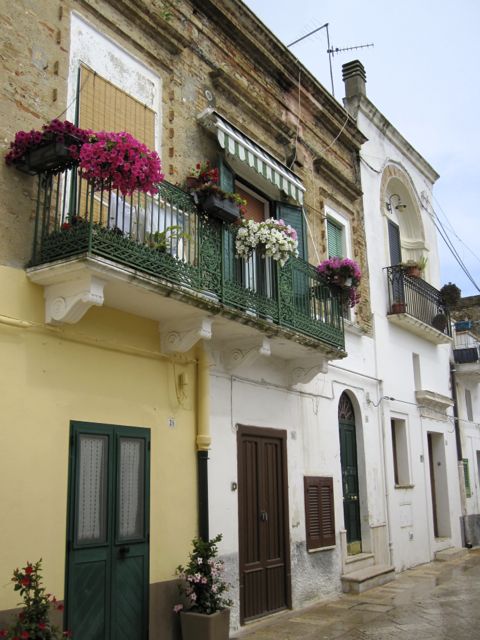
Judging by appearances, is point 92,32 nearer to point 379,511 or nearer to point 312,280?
point 312,280

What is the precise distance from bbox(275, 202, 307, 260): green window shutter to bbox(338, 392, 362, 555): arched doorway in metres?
2.83

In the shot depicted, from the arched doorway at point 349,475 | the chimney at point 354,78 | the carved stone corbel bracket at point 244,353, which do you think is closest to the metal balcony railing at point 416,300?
the arched doorway at point 349,475

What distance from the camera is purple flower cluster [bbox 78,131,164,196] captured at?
253 inches

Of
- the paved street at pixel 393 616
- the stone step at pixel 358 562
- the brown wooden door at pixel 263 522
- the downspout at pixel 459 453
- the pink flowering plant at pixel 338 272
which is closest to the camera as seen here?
the paved street at pixel 393 616

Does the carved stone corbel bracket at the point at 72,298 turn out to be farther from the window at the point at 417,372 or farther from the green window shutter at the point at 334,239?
the window at the point at 417,372

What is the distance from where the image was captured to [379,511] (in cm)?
1266

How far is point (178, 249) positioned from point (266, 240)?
140 cm

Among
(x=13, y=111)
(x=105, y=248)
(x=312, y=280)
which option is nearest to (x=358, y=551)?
(x=312, y=280)

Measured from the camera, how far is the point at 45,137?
640 centimetres

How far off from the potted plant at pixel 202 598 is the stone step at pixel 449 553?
27.6 ft

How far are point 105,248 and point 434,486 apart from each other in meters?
12.2

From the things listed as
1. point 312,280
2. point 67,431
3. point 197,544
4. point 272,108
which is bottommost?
point 197,544

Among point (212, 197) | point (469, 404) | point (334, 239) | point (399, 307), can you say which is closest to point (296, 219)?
point (334, 239)

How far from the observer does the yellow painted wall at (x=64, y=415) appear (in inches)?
241
